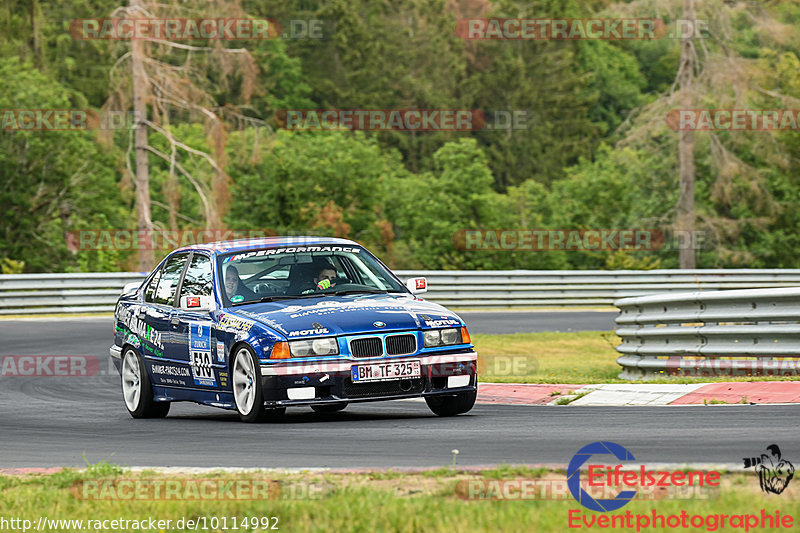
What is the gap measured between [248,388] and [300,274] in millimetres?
1395

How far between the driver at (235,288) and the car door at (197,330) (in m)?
0.16

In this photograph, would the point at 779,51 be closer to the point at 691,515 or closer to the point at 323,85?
the point at 323,85

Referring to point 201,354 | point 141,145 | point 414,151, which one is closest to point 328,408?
point 201,354

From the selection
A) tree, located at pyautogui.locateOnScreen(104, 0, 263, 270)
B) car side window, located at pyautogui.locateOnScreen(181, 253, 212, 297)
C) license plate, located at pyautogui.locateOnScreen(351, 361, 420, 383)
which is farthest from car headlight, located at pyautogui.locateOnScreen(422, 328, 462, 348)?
tree, located at pyautogui.locateOnScreen(104, 0, 263, 270)

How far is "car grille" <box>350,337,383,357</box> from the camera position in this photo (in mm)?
10719

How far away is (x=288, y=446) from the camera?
9352 mm

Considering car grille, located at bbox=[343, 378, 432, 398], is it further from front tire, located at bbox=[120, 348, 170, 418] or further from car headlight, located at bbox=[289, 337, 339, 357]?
front tire, located at bbox=[120, 348, 170, 418]

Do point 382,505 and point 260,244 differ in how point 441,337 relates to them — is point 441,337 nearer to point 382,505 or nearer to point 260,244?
point 260,244

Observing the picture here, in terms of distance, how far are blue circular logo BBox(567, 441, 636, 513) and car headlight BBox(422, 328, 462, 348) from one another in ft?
8.54

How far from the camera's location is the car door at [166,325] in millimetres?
12164

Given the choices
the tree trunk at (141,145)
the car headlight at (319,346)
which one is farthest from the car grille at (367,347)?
the tree trunk at (141,145)

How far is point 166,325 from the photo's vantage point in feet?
40.5

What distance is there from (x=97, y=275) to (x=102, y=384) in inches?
524

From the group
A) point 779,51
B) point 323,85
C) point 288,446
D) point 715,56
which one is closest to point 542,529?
point 288,446
